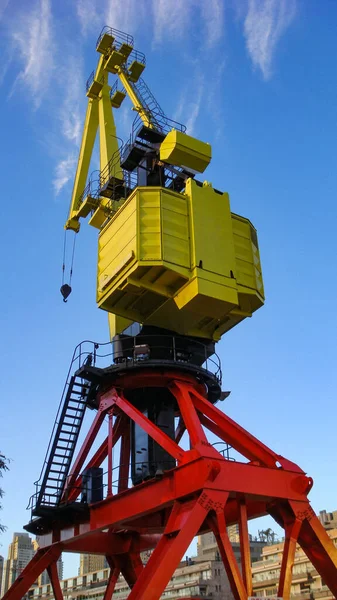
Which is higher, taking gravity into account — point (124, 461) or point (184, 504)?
point (124, 461)

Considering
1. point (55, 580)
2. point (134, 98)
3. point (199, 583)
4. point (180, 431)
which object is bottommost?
point (55, 580)

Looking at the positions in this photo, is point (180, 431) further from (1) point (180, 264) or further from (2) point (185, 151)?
(2) point (185, 151)

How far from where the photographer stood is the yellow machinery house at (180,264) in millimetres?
18156

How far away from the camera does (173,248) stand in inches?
721

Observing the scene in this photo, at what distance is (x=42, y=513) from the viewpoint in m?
18.3

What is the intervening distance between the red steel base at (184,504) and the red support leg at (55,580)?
0.13 feet

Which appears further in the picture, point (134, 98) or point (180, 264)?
point (134, 98)

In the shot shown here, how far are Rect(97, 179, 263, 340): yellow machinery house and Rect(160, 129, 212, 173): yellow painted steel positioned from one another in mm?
854

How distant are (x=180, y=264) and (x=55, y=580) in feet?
32.8

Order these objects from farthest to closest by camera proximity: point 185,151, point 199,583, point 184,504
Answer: point 199,583 → point 185,151 → point 184,504

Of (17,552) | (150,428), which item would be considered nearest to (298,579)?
(150,428)

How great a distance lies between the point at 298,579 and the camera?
48.0m

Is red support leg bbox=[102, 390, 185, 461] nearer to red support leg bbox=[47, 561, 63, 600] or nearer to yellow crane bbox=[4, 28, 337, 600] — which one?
yellow crane bbox=[4, 28, 337, 600]

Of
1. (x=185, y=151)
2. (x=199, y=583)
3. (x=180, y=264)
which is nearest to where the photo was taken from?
(x=180, y=264)
